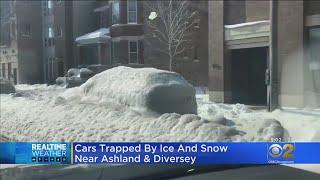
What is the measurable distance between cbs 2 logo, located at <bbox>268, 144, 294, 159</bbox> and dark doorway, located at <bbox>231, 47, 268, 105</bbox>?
1.37 feet

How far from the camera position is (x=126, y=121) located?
2.97m

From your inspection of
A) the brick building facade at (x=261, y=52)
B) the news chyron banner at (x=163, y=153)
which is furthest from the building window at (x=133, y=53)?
the news chyron banner at (x=163, y=153)

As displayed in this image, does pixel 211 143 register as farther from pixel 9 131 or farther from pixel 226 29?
pixel 9 131

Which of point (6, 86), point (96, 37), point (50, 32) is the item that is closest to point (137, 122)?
point (96, 37)

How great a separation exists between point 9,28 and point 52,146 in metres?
1.00

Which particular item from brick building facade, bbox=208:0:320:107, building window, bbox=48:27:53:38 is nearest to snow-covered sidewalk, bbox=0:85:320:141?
brick building facade, bbox=208:0:320:107

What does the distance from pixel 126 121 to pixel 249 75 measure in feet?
2.87

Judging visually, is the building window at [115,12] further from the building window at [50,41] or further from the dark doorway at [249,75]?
the dark doorway at [249,75]

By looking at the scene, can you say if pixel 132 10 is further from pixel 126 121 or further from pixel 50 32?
pixel 126 121

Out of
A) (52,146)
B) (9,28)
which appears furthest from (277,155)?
(9,28)

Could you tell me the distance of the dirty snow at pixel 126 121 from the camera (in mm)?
2795

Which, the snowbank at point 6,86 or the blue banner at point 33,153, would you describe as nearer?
the blue banner at point 33,153

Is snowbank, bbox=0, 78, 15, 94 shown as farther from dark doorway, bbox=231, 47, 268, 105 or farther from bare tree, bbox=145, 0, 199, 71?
dark doorway, bbox=231, 47, 268, 105

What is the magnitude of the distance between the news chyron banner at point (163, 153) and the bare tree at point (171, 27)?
0.60 m
